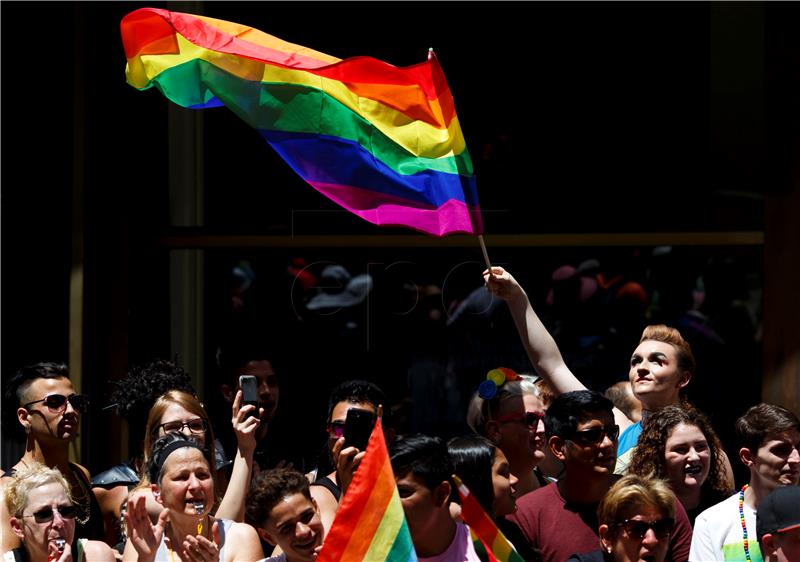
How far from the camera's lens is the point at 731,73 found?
30.6ft

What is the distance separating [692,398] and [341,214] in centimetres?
226

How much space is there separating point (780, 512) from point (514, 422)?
4.79 ft

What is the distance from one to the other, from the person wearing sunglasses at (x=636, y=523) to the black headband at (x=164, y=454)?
60.0 inches

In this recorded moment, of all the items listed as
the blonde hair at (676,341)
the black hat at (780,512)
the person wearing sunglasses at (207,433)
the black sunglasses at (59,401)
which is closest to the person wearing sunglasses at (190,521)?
the person wearing sunglasses at (207,433)

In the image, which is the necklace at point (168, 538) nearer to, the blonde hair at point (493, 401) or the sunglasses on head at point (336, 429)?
the sunglasses on head at point (336, 429)

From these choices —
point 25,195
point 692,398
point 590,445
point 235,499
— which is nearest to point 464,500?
point 590,445

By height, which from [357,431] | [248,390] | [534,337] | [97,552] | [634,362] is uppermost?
[534,337]

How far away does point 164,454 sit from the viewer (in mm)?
5992

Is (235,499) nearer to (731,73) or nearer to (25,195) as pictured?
(25,195)

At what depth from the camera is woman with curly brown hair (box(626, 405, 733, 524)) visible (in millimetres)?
6184

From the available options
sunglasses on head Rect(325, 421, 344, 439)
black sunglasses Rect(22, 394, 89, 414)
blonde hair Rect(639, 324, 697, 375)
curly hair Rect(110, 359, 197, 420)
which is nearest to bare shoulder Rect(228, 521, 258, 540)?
sunglasses on head Rect(325, 421, 344, 439)

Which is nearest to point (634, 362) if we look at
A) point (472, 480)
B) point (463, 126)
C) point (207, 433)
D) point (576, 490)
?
point (576, 490)

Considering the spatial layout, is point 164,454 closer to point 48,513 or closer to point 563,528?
point 48,513

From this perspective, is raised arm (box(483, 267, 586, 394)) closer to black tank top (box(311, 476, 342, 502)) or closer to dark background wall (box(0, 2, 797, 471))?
black tank top (box(311, 476, 342, 502))
